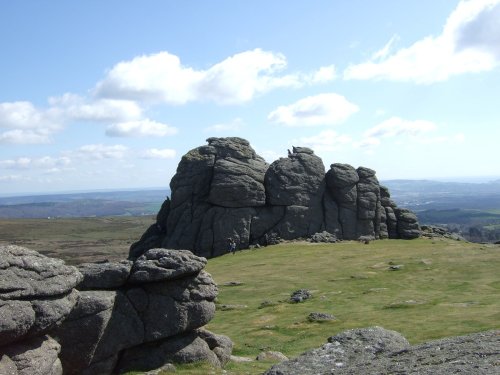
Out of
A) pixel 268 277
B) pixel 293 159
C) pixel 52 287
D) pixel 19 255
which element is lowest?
pixel 268 277

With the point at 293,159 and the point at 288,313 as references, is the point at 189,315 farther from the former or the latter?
the point at 293,159

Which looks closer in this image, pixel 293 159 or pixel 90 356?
pixel 90 356

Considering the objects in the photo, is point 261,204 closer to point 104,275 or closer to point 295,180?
point 295,180

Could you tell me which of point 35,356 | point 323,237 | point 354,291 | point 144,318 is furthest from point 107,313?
point 323,237

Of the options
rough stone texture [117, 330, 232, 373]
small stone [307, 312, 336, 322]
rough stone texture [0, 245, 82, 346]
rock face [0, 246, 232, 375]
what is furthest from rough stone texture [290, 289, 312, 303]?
rough stone texture [0, 245, 82, 346]

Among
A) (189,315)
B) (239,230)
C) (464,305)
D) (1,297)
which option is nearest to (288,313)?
(464,305)

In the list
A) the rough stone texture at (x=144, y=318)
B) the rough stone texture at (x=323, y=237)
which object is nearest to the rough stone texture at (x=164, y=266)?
the rough stone texture at (x=144, y=318)

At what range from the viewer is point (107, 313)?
33.1 metres

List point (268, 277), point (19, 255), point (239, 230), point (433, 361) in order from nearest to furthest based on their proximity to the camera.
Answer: point (433, 361) → point (19, 255) → point (268, 277) → point (239, 230)

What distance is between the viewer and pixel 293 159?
127m

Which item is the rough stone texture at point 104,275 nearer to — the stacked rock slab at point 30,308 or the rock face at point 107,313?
the rock face at point 107,313

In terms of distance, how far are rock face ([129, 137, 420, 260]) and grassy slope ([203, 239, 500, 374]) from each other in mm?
8493

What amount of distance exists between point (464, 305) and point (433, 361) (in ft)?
118

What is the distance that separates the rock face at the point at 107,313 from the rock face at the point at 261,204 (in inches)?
2916
